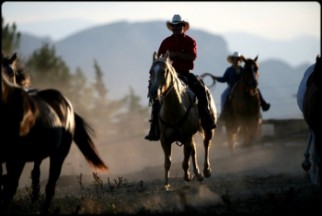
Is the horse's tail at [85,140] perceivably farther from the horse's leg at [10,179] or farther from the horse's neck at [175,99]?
the horse's leg at [10,179]

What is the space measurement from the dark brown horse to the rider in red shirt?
2.24 metres

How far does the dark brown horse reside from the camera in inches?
409

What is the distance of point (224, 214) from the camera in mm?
10070

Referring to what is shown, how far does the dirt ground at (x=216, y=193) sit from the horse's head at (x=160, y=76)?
6.01ft

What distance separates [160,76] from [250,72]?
918 centimetres

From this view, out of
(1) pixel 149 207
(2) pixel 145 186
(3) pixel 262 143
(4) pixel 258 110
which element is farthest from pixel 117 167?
(1) pixel 149 207

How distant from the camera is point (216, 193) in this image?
12.8 meters

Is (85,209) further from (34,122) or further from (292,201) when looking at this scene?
(292,201)

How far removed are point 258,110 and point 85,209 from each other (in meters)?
13.0

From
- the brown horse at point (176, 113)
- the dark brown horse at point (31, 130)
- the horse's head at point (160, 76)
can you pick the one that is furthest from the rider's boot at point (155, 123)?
the dark brown horse at point (31, 130)

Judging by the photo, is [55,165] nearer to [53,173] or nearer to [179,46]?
[53,173]

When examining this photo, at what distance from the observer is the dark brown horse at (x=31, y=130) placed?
10.4m

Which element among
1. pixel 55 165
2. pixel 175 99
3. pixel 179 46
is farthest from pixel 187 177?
pixel 55 165

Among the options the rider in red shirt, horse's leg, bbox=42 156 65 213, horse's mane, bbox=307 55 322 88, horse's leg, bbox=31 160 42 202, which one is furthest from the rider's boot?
horse's mane, bbox=307 55 322 88
